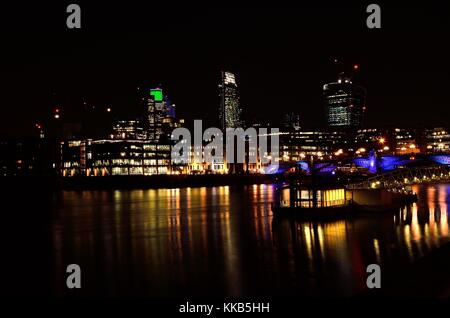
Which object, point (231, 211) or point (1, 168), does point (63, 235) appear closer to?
point (231, 211)

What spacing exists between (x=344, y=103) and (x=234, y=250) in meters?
138

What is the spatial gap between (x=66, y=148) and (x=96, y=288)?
83670 mm

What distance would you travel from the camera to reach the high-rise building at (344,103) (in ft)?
496

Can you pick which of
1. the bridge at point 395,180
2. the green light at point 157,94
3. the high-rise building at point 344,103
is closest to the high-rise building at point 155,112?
the green light at point 157,94

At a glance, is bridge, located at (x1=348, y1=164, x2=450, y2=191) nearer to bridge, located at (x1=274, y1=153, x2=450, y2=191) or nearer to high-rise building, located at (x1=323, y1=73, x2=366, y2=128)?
bridge, located at (x1=274, y1=153, x2=450, y2=191)

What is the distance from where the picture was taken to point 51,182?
2896 inches

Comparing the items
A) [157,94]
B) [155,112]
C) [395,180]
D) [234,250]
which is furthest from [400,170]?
[157,94]

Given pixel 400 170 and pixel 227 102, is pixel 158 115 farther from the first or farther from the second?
pixel 400 170

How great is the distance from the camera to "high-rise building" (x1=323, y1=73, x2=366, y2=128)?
151 m

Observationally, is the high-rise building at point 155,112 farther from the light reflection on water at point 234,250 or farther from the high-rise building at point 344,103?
the light reflection on water at point 234,250

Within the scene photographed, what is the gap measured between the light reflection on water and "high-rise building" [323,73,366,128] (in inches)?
4745

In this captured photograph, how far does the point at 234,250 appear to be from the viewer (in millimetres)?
21250

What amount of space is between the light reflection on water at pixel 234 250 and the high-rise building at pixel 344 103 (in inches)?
4745
